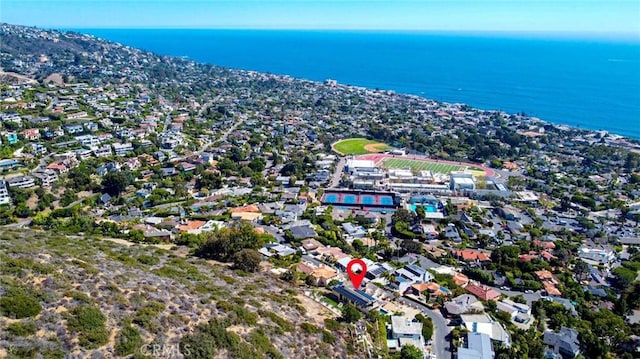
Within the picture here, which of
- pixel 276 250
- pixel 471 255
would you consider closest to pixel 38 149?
pixel 276 250

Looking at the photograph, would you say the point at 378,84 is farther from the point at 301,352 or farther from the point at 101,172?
the point at 301,352

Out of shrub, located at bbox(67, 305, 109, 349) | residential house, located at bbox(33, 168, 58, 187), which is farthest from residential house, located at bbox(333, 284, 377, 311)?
residential house, located at bbox(33, 168, 58, 187)

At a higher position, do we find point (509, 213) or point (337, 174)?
point (337, 174)

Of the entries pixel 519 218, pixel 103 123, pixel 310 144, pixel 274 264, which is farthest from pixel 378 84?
pixel 274 264

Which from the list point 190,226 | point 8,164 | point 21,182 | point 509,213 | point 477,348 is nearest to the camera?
point 477,348

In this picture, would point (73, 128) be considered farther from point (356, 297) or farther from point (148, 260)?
point (356, 297)
